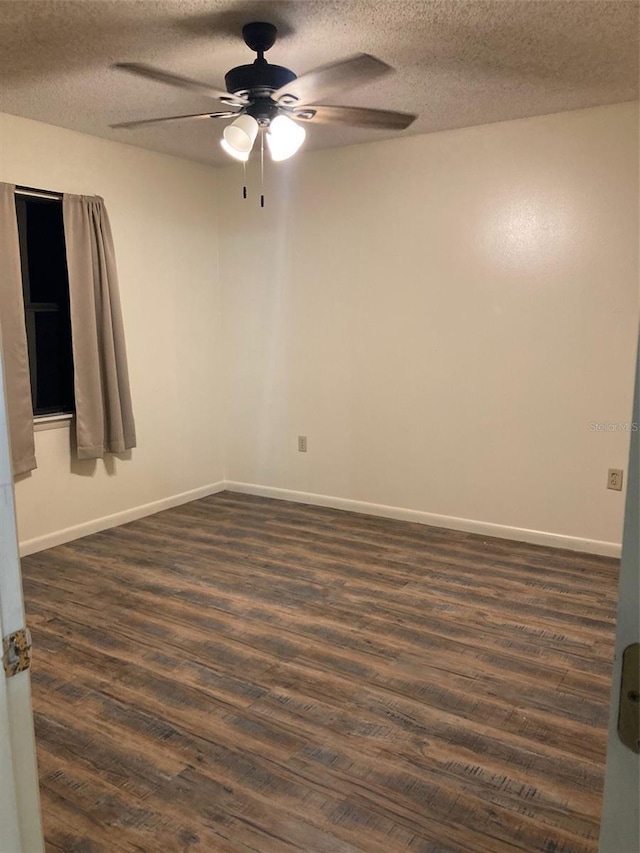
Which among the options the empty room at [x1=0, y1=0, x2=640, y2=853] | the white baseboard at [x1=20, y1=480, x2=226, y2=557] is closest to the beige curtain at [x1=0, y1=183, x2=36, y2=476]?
the empty room at [x1=0, y1=0, x2=640, y2=853]

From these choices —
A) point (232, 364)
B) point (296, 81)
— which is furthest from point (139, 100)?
point (232, 364)

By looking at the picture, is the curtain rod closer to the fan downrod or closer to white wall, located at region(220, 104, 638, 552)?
white wall, located at region(220, 104, 638, 552)

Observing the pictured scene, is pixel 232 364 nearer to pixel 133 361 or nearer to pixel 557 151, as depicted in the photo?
pixel 133 361

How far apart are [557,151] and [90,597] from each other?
3448 mm

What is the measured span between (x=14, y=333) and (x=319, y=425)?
82.8 inches

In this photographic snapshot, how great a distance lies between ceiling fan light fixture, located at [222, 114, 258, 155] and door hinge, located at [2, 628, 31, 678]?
2.18m

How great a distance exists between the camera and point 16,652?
0.80 m

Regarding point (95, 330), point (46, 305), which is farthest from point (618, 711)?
point (46, 305)

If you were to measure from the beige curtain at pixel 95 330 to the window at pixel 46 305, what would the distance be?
12 centimetres

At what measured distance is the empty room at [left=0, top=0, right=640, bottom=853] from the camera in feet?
6.42

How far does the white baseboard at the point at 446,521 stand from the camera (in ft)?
12.8

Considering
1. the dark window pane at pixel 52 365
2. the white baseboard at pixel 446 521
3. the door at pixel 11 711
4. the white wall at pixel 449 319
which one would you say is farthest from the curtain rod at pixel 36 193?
the door at pixel 11 711

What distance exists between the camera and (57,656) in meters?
2.74

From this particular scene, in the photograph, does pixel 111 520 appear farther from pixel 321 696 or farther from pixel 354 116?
pixel 354 116
